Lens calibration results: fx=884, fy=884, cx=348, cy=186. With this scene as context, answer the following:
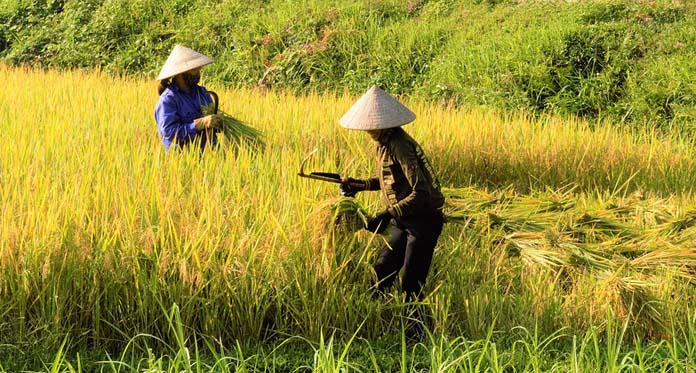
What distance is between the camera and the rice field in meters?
2.97

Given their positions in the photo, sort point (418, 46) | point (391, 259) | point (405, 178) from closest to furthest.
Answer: point (405, 178)
point (391, 259)
point (418, 46)

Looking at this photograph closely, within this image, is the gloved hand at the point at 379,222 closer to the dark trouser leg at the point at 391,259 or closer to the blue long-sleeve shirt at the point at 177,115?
the dark trouser leg at the point at 391,259

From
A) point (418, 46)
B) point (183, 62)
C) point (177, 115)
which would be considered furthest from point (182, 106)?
point (418, 46)

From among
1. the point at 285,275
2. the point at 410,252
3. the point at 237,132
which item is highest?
the point at 237,132

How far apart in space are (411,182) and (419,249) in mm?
255

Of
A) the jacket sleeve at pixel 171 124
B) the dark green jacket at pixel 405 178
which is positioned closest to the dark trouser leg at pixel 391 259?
the dark green jacket at pixel 405 178

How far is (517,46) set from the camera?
24.9 feet

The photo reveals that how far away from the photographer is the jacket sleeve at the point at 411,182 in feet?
10.1

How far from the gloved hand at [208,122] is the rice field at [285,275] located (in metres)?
0.14

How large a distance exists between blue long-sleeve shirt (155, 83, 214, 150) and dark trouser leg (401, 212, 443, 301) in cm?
157

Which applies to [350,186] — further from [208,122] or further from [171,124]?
[171,124]

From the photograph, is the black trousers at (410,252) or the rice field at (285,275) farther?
the black trousers at (410,252)

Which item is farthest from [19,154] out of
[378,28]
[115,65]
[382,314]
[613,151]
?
[115,65]

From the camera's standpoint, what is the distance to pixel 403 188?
3.19m
